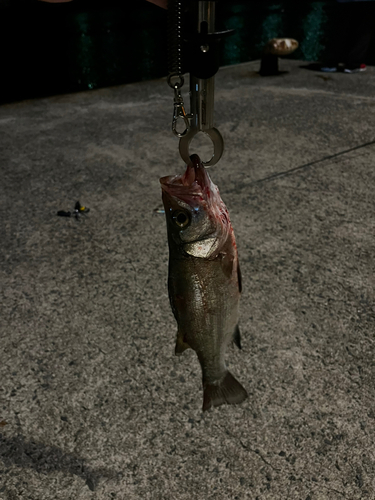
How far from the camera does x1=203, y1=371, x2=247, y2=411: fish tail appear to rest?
2.06 m

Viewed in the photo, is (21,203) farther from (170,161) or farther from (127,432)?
(127,432)

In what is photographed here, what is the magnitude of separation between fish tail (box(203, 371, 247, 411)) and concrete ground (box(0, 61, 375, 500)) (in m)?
0.65

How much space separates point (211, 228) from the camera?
156 cm

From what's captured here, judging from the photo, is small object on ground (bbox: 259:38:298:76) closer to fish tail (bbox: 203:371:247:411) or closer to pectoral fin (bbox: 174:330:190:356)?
fish tail (bbox: 203:371:247:411)

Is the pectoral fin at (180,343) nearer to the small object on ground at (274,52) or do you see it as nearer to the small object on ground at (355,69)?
the small object on ground at (274,52)

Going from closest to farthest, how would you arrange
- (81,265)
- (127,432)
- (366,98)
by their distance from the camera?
(127,432)
(81,265)
(366,98)

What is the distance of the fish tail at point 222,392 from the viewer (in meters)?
2.06

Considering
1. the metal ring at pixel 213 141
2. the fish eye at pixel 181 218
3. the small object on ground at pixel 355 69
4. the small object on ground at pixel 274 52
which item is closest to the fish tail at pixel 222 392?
the fish eye at pixel 181 218

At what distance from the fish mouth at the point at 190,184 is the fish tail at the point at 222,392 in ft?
3.26

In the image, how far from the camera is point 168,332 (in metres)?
3.38

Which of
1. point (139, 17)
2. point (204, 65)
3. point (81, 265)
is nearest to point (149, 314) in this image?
point (81, 265)

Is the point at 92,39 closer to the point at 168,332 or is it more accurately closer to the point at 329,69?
the point at 329,69

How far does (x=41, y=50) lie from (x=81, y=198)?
5.91 metres

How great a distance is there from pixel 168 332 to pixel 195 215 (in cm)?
202
